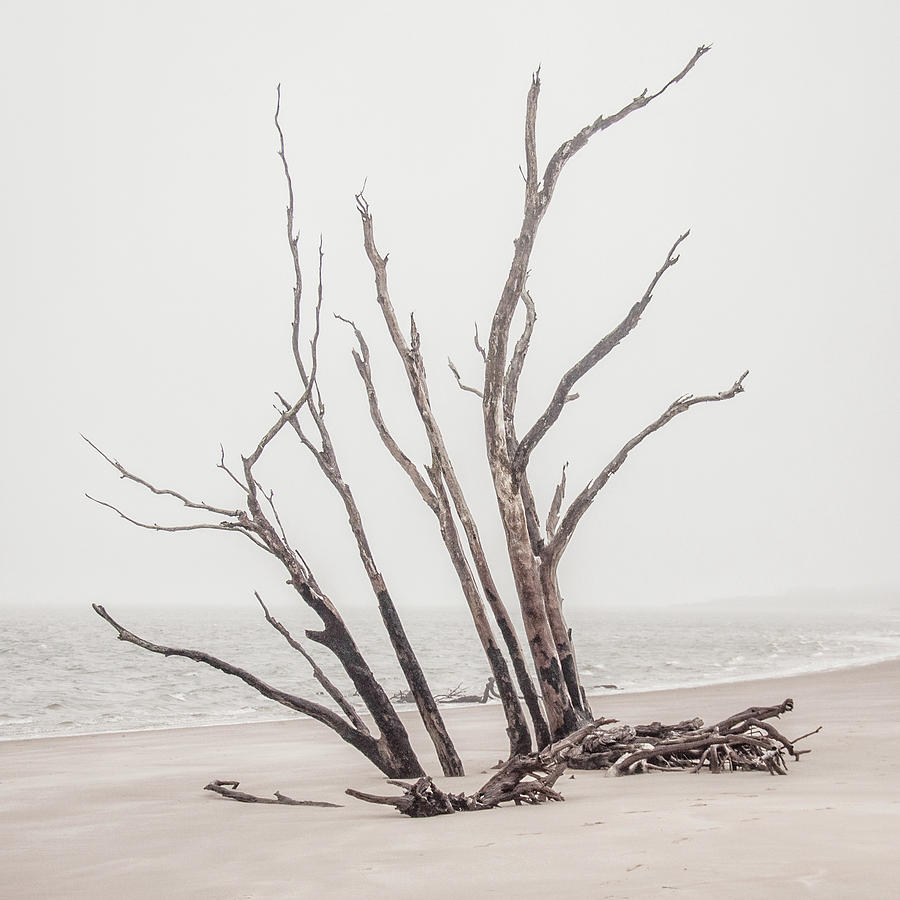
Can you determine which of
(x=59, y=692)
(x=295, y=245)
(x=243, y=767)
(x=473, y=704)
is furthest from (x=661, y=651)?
(x=295, y=245)

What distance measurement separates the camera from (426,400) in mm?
6844

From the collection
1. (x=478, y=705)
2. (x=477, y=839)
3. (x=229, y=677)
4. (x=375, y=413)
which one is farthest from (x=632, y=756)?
(x=229, y=677)

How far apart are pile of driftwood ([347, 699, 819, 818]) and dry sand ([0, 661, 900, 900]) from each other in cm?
15

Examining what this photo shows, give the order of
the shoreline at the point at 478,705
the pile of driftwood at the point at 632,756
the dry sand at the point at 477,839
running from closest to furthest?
the dry sand at the point at 477,839, the pile of driftwood at the point at 632,756, the shoreline at the point at 478,705

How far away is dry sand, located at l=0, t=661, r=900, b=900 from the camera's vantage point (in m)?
3.14

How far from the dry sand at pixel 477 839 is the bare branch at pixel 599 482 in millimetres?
1685

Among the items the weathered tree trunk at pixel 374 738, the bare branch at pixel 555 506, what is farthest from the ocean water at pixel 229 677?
the bare branch at pixel 555 506

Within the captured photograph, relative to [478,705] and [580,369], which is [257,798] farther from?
[478,705]

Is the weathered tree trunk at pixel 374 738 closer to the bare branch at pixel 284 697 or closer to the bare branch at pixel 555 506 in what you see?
the bare branch at pixel 284 697

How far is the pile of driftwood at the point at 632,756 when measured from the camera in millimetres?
4945

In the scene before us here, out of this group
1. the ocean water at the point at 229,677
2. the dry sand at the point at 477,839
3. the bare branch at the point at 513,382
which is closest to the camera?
the dry sand at the point at 477,839

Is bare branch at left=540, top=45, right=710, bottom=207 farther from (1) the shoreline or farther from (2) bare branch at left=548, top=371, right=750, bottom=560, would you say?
(1) the shoreline

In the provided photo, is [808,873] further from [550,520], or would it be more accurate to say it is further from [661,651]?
[661,651]

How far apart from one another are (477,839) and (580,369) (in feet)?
11.8
